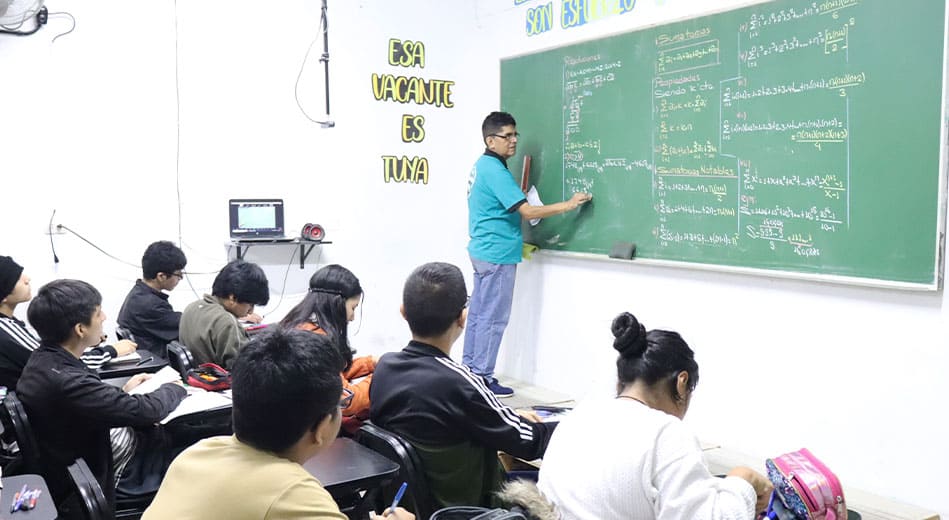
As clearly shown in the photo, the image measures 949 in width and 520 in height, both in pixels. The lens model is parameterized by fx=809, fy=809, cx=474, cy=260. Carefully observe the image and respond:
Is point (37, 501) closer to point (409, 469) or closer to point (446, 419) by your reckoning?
point (409, 469)

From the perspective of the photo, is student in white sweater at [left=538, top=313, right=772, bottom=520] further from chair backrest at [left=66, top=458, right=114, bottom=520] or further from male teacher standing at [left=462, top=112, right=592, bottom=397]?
male teacher standing at [left=462, top=112, right=592, bottom=397]

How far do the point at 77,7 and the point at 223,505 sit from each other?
410 cm

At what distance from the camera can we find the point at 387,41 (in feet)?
17.8

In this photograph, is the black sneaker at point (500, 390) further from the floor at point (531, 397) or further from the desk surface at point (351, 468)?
the desk surface at point (351, 468)

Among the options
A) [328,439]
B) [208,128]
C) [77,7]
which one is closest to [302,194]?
[208,128]

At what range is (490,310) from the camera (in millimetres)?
4949

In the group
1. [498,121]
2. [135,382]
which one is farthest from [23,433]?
[498,121]

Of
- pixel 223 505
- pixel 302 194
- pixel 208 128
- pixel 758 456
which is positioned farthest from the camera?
pixel 302 194

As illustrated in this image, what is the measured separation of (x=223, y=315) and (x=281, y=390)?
2022 millimetres

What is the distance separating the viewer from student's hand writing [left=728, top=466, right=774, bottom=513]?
1720 millimetres

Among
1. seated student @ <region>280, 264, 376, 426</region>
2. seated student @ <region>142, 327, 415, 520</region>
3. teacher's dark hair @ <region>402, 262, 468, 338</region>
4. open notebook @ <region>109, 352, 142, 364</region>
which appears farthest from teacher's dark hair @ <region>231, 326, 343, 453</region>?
open notebook @ <region>109, 352, 142, 364</region>

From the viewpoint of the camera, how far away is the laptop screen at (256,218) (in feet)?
16.0

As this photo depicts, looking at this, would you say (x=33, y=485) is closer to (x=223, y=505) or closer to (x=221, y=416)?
(x=221, y=416)

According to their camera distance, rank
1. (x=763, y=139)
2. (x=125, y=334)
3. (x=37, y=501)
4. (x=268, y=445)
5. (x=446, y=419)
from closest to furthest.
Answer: (x=268, y=445) → (x=37, y=501) → (x=446, y=419) → (x=763, y=139) → (x=125, y=334)
